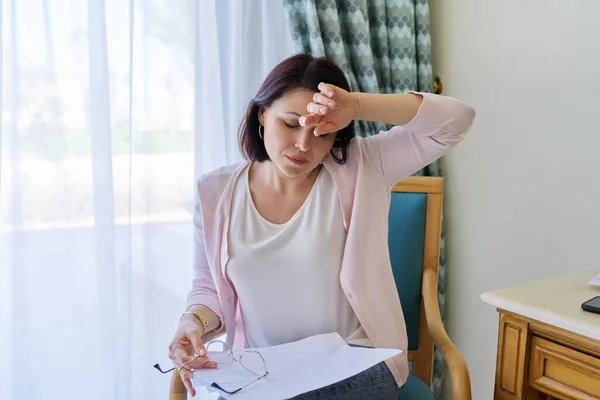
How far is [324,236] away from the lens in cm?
112

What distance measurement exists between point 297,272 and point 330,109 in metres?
0.33

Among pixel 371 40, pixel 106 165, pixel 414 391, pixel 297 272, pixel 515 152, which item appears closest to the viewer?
pixel 297 272

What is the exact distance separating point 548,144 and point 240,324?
90 cm

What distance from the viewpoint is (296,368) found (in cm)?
98

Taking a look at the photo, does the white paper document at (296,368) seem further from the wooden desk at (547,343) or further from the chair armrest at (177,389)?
the wooden desk at (547,343)

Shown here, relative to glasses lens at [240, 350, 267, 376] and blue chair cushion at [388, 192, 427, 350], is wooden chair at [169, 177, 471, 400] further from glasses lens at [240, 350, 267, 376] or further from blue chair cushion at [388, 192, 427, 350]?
glasses lens at [240, 350, 267, 376]

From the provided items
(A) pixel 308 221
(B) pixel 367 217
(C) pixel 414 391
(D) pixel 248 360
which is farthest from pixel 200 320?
(C) pixel 414 391

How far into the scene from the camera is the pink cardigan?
110cm

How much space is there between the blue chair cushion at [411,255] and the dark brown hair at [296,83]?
1.01ft

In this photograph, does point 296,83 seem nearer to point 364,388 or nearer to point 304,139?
point 304,139

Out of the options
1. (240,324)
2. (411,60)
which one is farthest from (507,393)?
(411,60)

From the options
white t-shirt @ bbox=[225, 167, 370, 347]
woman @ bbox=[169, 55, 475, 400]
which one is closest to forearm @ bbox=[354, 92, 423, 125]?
woman @ bbox=[169, 55, 475, 400]

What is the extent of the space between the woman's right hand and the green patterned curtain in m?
0.85

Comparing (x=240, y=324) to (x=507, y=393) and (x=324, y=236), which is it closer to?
(x=324, y=236)
